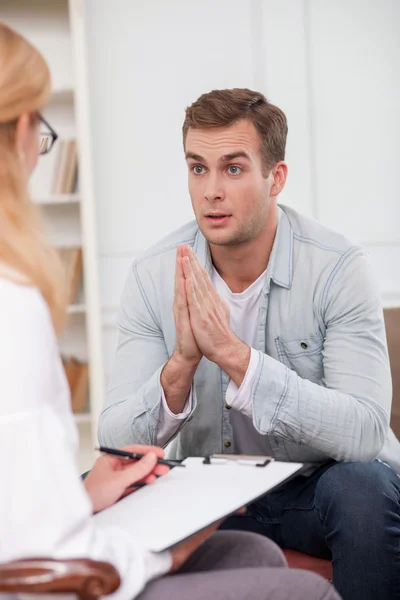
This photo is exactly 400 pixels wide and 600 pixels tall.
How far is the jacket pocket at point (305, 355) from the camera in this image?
73.2 inches

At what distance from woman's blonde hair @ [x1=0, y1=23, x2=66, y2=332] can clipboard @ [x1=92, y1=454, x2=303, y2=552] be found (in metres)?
0.27

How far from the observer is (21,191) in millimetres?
930

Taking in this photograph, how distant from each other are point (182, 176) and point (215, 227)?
2.34 metres

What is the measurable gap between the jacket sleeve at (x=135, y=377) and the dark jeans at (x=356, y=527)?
1.11 ft

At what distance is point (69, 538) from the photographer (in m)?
0.80

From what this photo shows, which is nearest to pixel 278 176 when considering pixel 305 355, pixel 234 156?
pixel 234 156

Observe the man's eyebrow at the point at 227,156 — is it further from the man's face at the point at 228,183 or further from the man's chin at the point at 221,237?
the man's chin at the point at 221,237

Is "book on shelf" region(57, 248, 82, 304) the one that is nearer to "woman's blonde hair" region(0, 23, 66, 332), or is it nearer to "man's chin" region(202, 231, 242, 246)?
"man's chin" region(202, 231, 242, 246)

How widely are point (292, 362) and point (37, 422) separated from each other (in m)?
1.13

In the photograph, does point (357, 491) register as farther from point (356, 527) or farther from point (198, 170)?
point (198, 170)

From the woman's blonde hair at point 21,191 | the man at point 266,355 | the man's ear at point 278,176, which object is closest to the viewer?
the woman's blonde hair at point 21,191

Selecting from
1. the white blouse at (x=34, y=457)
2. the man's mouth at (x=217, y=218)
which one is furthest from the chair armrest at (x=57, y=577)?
the man's mouth at (x=217, y=218)

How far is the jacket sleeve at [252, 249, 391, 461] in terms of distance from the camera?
161cm

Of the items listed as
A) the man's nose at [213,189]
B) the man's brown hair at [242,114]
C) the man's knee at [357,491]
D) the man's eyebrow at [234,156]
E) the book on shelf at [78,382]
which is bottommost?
the book on shelf at [78,382]
